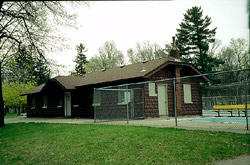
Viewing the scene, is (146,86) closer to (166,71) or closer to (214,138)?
(166,71)

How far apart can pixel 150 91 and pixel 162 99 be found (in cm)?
146

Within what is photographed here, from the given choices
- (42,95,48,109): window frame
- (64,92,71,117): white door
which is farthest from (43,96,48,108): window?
(64,92,71,117): white door

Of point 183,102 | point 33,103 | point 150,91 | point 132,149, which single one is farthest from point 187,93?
point 33,103

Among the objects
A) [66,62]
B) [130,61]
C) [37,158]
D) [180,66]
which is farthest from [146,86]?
[130,61]

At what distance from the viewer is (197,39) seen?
3591 cm

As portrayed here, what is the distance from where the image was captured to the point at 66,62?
13.7m

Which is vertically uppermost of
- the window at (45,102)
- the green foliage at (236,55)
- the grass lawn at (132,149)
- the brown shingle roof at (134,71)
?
the green foliage at (236,55)

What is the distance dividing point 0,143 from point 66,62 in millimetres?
6192

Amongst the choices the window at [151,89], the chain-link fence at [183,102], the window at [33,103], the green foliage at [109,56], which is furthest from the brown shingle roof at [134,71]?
the green foliage at [109,56]

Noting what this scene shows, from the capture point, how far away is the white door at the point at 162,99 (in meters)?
17.0

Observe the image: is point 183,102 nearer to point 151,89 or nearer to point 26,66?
point 151,89

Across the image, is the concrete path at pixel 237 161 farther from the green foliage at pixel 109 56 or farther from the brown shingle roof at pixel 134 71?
the green foliage at pixel 109 56

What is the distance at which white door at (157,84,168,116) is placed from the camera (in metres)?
17.0

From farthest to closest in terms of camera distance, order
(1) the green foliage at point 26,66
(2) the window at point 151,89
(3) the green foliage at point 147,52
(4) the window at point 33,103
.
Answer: (3) the green foliage at point 147,52, (4) the window at point 33,103, (2) the window at point 151,89, (1) the green foliage at point 26,66
